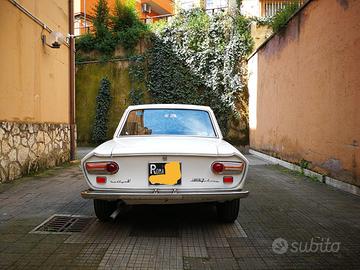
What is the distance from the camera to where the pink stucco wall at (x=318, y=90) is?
6.50 m

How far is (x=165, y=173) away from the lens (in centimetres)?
377

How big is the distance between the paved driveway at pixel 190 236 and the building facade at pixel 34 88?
5.80ft

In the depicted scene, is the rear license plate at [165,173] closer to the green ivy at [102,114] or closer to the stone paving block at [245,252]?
the stone paving block at [245,252]

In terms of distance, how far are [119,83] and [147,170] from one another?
1415 cm

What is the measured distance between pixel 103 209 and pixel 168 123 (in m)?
1.41

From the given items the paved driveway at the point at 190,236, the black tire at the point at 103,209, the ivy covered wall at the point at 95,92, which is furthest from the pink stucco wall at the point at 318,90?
the ivy covered wall at the point at 95,92

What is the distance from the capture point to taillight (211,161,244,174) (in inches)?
150

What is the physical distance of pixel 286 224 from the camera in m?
4.48

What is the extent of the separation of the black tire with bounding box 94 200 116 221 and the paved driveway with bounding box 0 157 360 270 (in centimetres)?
12

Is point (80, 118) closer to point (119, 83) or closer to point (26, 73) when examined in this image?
point (119, 83)

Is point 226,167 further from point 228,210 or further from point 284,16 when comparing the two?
point 284,16

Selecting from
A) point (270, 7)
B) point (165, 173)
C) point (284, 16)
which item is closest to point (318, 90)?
point (284, 16)

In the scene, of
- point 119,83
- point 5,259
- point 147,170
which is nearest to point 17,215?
point 5,259

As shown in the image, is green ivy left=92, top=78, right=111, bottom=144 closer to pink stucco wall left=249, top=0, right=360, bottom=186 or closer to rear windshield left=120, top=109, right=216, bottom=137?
pink stucco wall left=249, top=0, right=360, bottom=186
